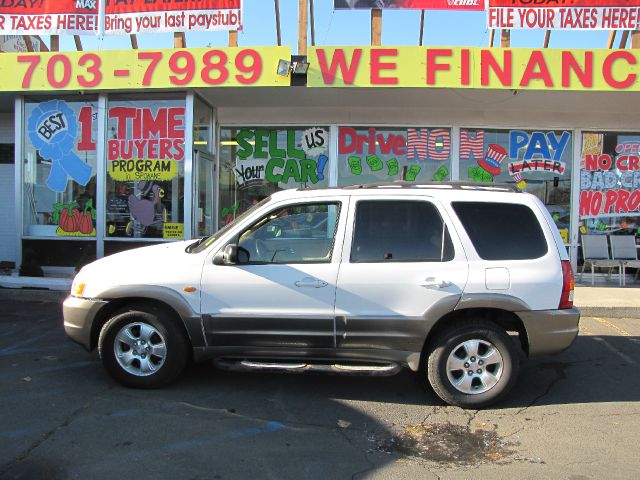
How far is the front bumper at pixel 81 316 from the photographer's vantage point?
4805 millimetres

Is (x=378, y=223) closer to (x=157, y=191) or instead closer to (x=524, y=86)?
(x=524, y=86)

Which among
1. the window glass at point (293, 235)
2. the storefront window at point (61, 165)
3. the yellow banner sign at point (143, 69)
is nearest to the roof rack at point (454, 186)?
the window glass at point (293, 235)

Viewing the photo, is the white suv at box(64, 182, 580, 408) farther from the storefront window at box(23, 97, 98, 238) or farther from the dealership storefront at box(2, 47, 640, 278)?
the storefront window at box(23, 97, 98, 238)

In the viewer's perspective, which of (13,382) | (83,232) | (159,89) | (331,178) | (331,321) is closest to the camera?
(331,321)

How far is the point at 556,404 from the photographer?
4.76 metres

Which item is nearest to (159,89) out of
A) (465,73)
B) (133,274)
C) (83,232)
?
(83,232)

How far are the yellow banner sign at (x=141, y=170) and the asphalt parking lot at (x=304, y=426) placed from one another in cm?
513

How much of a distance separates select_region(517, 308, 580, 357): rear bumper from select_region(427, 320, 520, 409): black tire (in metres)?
0.19

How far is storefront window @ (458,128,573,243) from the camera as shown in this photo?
11383mm

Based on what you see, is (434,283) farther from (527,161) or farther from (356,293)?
(527,161)

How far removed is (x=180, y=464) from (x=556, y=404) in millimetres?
3272

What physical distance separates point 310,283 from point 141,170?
22.7 ft

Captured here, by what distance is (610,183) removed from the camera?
1134 centimetres

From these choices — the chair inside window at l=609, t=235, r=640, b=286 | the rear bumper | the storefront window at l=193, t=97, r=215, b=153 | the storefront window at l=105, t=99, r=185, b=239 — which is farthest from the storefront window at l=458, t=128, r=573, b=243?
the rear bumper
